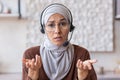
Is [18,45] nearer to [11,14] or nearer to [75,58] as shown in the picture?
[11,14]

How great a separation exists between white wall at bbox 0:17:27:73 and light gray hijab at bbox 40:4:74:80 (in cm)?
154

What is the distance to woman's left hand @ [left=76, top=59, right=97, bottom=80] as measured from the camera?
121cm

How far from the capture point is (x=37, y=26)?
2.90 meters

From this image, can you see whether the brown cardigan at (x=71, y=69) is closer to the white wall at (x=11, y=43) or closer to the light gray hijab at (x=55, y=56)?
the light gray hijab at (x=55, y=56)

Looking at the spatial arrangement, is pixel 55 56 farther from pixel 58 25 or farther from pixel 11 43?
pixel 11 43

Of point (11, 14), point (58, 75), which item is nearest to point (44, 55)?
point (58, 75)

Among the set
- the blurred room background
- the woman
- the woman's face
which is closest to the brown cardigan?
the woman

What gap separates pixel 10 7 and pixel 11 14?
14 cm

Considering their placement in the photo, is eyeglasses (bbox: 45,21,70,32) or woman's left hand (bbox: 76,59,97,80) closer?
woman's left hand (bbox: 76,59,97,80)

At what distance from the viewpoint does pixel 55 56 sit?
1.42 m

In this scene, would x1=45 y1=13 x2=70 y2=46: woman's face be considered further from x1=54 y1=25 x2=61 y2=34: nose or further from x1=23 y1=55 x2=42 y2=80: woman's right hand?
x1=23 y1=55 x2=42 y2=80: woman's right hand

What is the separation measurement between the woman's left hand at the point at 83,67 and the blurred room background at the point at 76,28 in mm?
1620

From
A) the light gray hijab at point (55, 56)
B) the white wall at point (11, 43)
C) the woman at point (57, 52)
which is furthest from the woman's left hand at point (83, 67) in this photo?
the white wall at point (11, 43)

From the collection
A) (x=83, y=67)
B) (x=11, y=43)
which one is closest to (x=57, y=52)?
(x=83, y=67)
